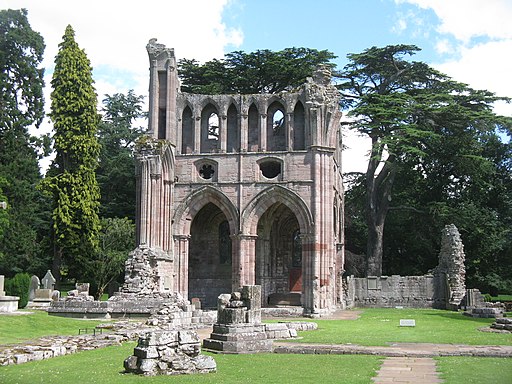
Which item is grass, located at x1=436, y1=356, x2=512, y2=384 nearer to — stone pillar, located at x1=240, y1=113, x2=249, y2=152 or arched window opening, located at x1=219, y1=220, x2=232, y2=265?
stone pillar, located at x1=240, y1=113, x2=249, y2=152

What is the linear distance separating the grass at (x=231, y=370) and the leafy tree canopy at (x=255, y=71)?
3398 centimetres

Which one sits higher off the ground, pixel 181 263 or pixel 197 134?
pixel 197 134

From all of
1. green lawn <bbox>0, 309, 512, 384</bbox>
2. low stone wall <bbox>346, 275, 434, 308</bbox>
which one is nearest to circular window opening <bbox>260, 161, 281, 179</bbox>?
low stone wall <bbox>346, 275, 434, 308</bbox>

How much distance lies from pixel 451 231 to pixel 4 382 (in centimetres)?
3141

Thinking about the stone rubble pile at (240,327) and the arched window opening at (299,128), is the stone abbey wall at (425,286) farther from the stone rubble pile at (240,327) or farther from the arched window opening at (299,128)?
the stone rubble pile at (240,327)

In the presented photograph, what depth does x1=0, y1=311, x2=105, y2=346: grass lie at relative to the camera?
1769cm

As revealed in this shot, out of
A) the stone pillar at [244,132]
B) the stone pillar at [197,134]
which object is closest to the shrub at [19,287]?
the stone pillar at [197,134]

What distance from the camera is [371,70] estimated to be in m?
46.8

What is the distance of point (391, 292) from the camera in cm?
4150

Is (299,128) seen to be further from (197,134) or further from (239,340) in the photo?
(239,340)

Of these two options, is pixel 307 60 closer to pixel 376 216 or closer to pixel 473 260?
pixel 376 216

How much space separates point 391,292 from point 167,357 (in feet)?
98.6

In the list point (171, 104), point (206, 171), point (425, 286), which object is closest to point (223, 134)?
point (206, 171)

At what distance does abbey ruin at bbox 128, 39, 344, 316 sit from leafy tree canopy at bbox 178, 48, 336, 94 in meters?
11.4
